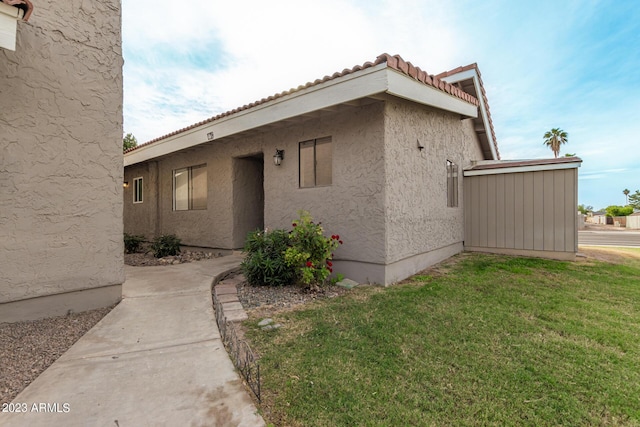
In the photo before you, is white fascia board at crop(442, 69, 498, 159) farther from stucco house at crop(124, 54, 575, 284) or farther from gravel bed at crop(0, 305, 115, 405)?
gravel bed at crop(0, 305, 115, 405)

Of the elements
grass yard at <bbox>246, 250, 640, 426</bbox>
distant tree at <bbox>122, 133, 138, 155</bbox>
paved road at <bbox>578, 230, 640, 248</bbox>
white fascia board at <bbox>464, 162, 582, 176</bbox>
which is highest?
distant tree at <bbox>122, 133, 138, 155</bbox>

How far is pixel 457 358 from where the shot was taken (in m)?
3.23

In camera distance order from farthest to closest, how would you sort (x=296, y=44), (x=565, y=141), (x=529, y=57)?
(x=565, y=141), (x=529, y=57), (x=296, y=44)

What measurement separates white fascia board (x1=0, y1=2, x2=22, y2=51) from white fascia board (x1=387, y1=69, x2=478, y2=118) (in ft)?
16.3

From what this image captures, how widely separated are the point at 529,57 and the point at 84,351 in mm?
19775

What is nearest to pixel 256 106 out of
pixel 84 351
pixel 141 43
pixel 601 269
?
pixel 84 351

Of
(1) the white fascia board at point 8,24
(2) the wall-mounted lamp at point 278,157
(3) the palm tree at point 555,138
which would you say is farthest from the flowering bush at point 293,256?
(3) the palm tree at point 555,138

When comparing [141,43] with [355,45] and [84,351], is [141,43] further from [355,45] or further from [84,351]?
[84,351]

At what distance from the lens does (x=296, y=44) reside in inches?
441

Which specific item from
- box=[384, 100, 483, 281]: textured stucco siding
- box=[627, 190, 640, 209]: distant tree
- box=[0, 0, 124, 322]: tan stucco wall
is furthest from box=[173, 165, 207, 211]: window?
box=[627, 190, 640, 209]: distant tree

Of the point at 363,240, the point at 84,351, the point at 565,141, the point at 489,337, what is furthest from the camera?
the point at 565,141

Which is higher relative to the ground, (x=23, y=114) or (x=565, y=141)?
(x=565, y=141)

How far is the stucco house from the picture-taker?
19.6ft

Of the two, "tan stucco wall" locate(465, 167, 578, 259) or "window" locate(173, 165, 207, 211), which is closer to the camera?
"tan stucco wall" locate(465, 167, 578, 259)
